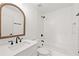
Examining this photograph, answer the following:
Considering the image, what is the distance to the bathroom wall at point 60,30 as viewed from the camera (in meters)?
2.06

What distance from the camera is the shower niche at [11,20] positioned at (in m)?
1.15

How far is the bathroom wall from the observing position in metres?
2.06

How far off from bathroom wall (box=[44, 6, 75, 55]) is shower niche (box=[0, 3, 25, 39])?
130 centimetres

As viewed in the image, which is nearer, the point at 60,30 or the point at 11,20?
the point at 11,20

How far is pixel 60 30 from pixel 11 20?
64.9 inches

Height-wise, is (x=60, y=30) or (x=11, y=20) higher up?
(x=11, y=20)

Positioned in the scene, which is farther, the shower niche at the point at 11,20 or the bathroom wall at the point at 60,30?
the bathroom wall at the point at 60,30

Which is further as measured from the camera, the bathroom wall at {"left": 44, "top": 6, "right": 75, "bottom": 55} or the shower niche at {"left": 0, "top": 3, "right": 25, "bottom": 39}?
the bathroom wall at {"left": 44, "top": 6, "right": 75, "bottom": 55}

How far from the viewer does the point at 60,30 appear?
90.9 inches

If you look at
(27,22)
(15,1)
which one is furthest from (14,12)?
(27,22)

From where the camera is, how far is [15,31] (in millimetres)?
1413

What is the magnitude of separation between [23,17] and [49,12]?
4.26ft

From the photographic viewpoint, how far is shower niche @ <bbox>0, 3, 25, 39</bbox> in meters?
1.15

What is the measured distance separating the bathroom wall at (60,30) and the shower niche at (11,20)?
4.27 ft
